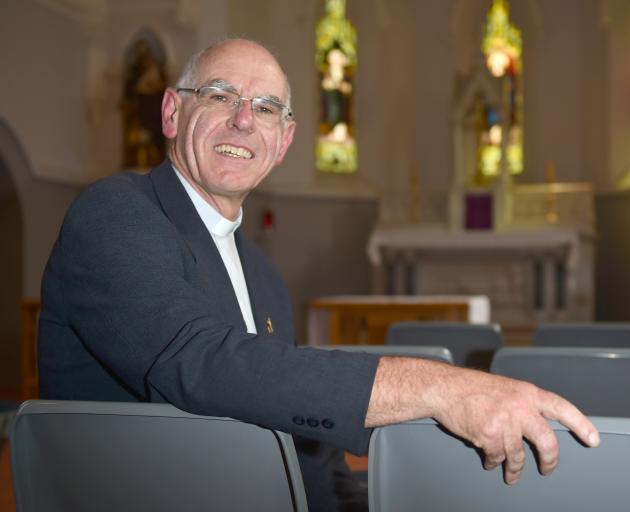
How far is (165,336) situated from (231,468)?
0.27 m

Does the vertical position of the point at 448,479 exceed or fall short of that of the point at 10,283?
it exceeds it

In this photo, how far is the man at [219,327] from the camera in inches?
41.5

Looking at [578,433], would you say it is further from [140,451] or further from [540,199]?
[540,199]

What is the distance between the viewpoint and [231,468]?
3.34ft

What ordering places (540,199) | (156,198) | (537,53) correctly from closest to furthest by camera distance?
(156,198)
(540,199)
(537,53)

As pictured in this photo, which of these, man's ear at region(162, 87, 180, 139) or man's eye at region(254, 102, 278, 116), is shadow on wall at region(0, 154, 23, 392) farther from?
man's eye at region(254, 102, 278, 116)

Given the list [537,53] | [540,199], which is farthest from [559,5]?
[540,199]

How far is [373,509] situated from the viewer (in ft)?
3.28

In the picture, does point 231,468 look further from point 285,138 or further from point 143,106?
point 143,106

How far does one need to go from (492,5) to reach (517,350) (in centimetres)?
1161

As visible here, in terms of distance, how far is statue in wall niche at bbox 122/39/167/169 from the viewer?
9672mm

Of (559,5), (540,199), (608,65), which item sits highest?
(559,5)

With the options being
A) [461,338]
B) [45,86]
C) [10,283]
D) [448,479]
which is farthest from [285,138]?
[10,283]

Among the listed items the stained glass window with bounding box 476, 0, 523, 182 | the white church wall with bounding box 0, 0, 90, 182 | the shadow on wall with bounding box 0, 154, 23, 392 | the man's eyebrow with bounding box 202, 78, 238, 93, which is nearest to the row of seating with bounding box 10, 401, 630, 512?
the man's eyebrow with bounding box 202, 78, 238, 93
